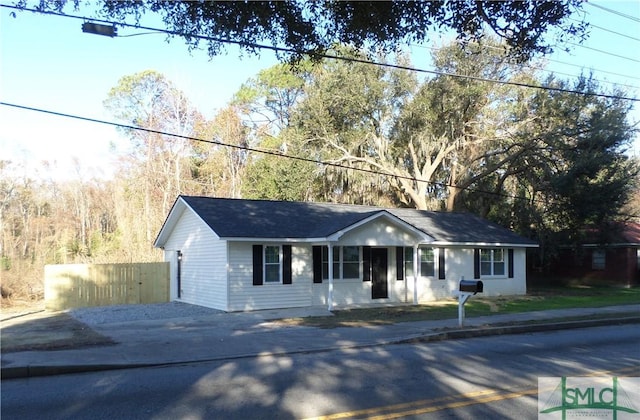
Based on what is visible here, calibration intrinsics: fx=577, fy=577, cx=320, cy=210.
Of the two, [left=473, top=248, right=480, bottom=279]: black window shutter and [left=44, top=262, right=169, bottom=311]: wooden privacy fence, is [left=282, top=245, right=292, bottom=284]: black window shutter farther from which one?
[left=473, top=248, right=480, bottom=279]: black window shutter

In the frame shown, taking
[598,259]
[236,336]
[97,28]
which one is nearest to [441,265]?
[236,336]

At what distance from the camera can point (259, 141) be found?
4531cm

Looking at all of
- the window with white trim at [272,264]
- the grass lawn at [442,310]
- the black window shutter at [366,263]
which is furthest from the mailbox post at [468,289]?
the black window shutter at [366,263]

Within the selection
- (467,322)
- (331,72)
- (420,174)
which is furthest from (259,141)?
(467,322)

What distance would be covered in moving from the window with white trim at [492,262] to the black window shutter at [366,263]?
6517 mm

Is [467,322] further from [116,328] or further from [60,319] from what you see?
[60,319]

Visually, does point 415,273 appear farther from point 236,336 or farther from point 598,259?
point 598,259

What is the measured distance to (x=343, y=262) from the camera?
2181cm

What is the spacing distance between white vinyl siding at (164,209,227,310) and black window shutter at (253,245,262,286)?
39.9 inches

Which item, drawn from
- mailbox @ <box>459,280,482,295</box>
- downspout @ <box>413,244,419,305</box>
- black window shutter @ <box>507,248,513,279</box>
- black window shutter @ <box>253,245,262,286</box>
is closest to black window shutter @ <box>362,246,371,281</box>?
downspout @ <box>413,244,419,305</box>

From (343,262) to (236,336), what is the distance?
8.95 meters

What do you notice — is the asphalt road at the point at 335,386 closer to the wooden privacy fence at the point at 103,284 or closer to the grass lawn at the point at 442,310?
the grass lawn at the point at 442,310

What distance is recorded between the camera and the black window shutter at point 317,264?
21.0 m

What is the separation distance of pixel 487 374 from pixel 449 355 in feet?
6.13
